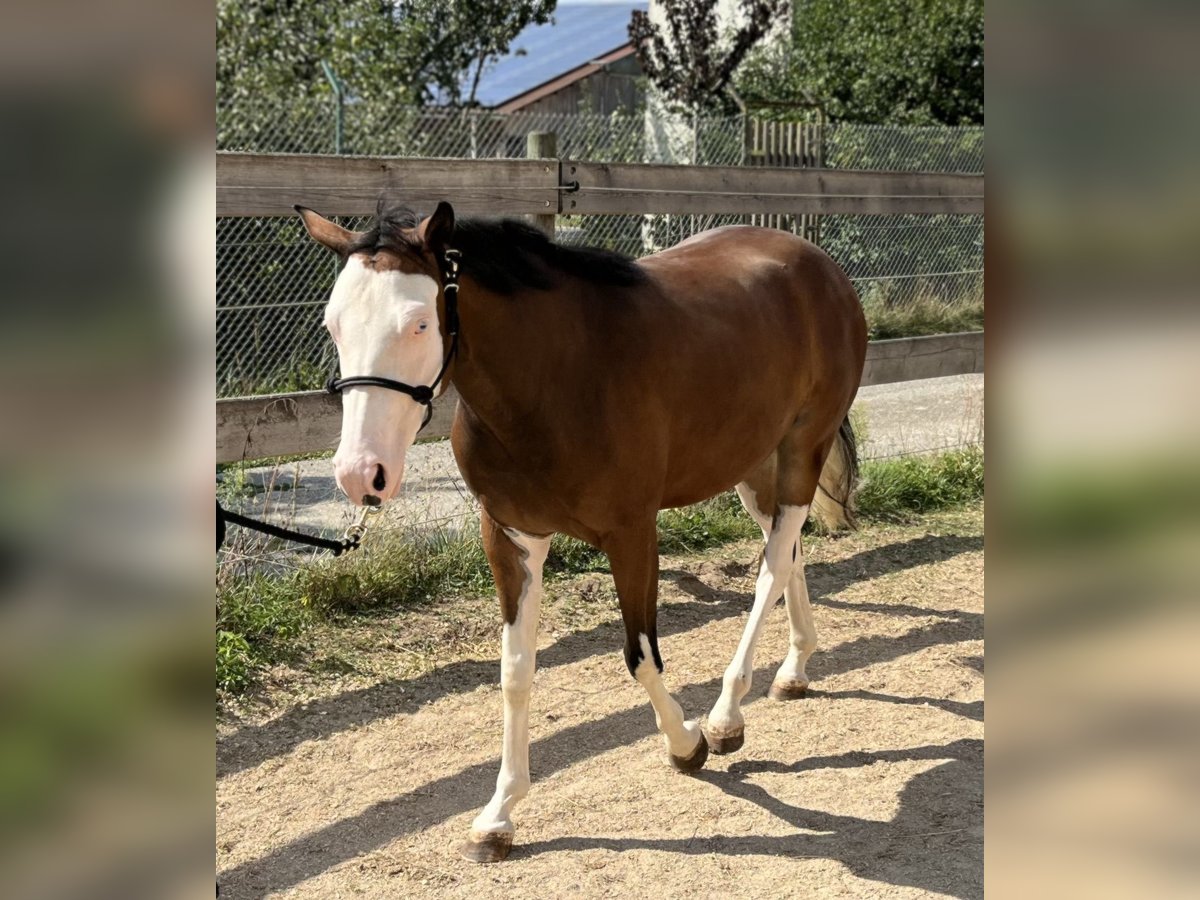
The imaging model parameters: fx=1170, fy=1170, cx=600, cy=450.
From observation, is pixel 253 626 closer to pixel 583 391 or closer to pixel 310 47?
pixel 583 391

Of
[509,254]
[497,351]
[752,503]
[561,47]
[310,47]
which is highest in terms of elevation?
[561,47]

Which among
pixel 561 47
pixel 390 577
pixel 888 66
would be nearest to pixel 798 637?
pixel 390 577

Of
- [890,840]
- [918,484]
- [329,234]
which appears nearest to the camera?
[329,234]

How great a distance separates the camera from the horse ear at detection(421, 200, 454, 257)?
284 centimetres

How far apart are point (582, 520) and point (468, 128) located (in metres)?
7.83

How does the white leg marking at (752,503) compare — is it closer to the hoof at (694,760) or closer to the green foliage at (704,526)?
the hoof at (694,760)

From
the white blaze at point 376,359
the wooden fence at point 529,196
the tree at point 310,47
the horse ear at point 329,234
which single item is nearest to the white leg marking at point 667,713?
the white blaze at point 376,359

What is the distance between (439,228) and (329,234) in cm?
32

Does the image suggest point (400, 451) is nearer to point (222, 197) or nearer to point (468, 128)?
point (222, 197)

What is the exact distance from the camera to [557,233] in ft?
26.2

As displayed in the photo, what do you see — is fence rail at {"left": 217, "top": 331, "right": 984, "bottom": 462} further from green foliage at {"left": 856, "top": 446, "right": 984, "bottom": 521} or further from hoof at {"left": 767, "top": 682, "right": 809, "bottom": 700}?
green foliage at {"left": 856, "top": 446, "right": 984, "bottom": 521}

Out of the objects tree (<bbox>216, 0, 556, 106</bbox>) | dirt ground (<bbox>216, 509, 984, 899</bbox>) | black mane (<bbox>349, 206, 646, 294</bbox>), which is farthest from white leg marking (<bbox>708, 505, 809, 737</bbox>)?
tree (<bbox>216, 0, 556, 106</bbox>)

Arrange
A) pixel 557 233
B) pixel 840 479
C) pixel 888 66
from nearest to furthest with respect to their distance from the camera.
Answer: pixel 840 479 < pixel 557 233 < pixel 888 66
